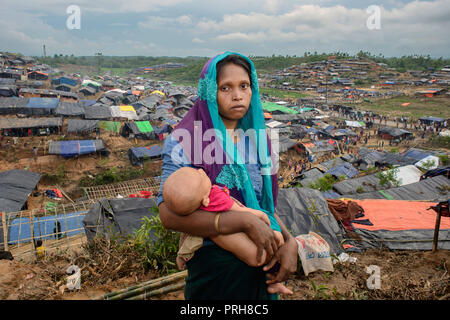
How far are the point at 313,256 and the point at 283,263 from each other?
111 inches

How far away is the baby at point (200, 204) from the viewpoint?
3.59ft

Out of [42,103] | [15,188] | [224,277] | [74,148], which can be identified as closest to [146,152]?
[74,148]

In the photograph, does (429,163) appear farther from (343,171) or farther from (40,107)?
(40,107)

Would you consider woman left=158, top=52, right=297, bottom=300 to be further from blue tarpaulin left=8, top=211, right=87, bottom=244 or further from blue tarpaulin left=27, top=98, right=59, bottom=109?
blue tarpaulin left=27, top=98, right=59, bottom=109

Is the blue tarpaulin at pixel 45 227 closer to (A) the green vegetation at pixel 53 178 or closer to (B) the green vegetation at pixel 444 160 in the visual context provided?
(A) the green vegetation at pixel 53 178

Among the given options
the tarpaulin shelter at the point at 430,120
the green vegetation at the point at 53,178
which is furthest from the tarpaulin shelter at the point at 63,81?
the tarpaulin shelter at the point at 430,120

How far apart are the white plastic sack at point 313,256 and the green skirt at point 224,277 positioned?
2.55 metres

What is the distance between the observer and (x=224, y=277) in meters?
1.28

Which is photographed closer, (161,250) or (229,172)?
(229,172)

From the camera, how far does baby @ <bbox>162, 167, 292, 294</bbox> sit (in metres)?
1.09

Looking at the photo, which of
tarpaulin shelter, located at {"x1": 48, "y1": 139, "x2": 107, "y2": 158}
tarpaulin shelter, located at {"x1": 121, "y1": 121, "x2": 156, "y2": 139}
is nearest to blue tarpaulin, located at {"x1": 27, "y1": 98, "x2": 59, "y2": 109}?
tarpaulin shelter, located at {"x1": 121, "y1": 121, "x2": 156, "y2": 139}
